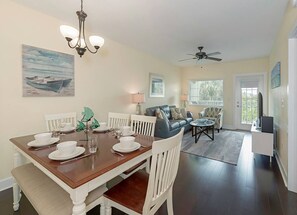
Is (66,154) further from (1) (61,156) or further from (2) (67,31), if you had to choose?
(2) (67,31)

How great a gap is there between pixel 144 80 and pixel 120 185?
3.81m

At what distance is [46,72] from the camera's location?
8.27ft

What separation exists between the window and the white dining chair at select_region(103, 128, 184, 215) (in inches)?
227

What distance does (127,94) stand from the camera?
4.20m

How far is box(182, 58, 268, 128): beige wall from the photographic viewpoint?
17.9 feet

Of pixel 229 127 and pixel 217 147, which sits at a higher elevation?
pixel 229 127

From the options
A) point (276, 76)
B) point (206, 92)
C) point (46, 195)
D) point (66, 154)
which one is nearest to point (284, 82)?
point (276, 76)

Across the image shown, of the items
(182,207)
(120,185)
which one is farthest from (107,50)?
(182,207)

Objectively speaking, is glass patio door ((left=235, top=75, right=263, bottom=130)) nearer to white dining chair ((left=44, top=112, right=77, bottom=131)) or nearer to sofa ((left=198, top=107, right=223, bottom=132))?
sofa ((left=198, top=107, right=223, bottom=132))

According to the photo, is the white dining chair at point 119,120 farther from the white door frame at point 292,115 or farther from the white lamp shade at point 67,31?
the white door frame at point 292,115

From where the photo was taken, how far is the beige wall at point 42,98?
7.07ft

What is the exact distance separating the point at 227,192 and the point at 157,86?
13.2 feet

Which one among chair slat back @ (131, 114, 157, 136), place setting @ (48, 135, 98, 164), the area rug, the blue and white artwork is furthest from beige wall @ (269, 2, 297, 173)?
the blue and white artwork

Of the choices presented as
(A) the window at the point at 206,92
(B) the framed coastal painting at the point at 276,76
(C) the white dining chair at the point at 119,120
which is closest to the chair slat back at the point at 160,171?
(C) the white dining chair at the point at 119,120
